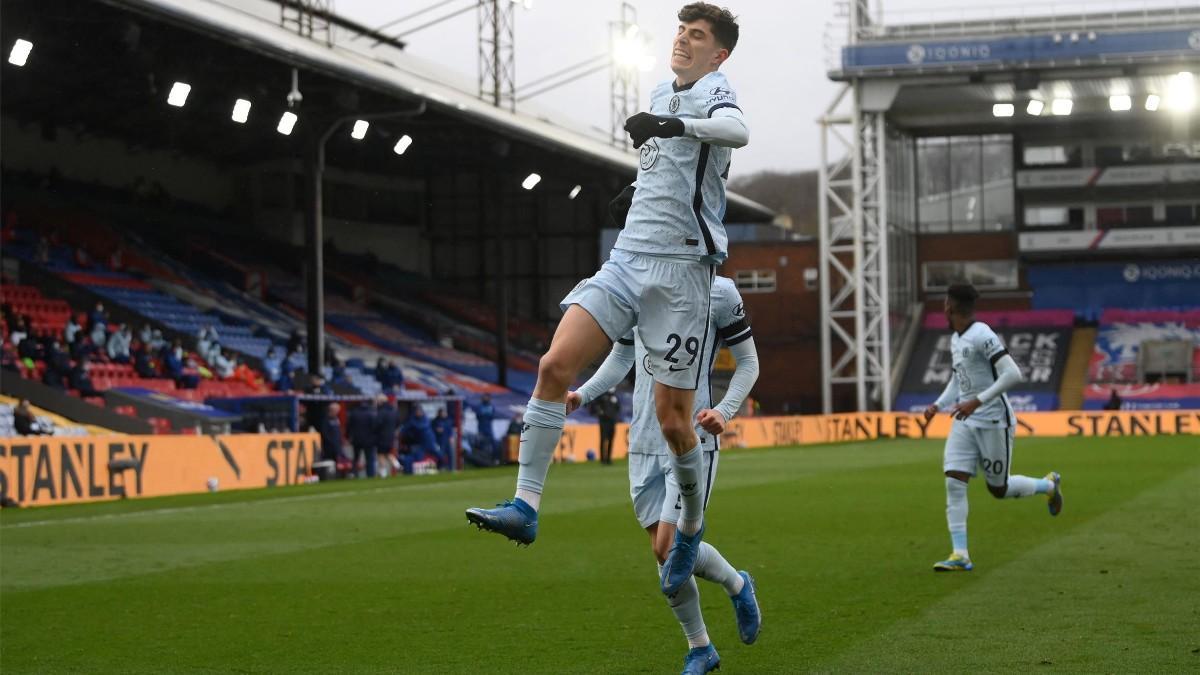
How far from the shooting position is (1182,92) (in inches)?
2153

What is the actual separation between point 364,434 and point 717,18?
25.0 m

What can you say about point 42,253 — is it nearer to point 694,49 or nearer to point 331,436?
point 331,436

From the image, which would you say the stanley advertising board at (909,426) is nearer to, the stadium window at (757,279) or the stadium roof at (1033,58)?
the stadium roof at (1033,58)

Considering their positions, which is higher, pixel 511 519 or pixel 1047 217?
pixel 1047 217

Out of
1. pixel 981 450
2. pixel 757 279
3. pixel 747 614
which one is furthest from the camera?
pixel 757 279

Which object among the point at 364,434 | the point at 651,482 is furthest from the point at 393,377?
the point at 651,482

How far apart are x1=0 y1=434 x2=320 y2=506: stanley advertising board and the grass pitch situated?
3.76 ft

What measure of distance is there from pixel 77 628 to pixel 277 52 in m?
22.9

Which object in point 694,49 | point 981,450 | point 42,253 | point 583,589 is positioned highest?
point 42,253

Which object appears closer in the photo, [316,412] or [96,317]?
[316,412]

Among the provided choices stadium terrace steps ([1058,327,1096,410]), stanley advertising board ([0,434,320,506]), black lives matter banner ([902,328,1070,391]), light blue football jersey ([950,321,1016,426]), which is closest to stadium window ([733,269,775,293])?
black lives matter banner ([902,328,1070,391])

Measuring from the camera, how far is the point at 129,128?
47.5 m

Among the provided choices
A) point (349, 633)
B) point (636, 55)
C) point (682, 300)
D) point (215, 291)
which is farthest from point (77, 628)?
point (636, 55)

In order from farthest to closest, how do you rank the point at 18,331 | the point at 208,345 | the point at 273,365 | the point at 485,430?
1. the point at 273,365
2. the point at 208,345
3. the point at 485,430
4. the point at 18,331
